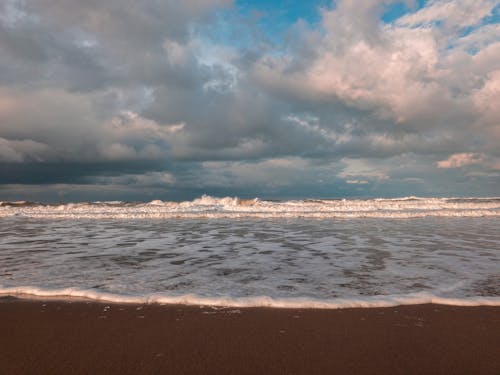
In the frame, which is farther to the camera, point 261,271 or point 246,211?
point 246,211

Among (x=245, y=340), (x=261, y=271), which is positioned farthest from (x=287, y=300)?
(x=261, y=271)

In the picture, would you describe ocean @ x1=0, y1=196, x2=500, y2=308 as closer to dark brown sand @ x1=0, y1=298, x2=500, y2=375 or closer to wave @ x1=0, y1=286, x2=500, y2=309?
wave @ x1=0, y1=286, x2=500, y2=309

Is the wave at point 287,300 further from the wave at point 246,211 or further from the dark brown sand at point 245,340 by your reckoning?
the wave at point 246,211

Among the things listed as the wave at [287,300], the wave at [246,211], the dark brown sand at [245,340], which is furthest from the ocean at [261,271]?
the wave at [246,211]

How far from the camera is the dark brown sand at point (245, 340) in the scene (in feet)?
9.29

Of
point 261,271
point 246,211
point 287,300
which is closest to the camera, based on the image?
point 287,300

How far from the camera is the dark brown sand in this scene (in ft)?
9.29

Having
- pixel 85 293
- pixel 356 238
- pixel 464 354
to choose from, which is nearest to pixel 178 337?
pixel 85 293

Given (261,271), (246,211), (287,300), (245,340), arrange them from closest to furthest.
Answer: (245,340)
(287,300)
(261,271)
(246,211)

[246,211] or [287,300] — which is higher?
[246,211]

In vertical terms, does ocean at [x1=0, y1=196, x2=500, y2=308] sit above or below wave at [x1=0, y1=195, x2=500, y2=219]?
below

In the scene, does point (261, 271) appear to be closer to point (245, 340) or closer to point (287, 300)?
point (287, 300)

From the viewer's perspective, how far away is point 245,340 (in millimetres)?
3332

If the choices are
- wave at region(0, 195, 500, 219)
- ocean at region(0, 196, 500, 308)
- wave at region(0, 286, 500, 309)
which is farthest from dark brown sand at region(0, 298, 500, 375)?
wave at region(0, 195, 500, 219)
